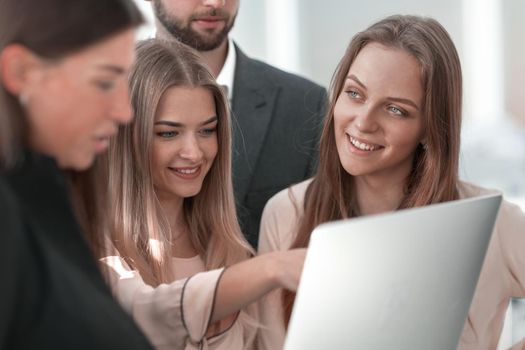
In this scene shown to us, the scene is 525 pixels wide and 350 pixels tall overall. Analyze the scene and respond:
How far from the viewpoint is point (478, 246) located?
1454 millimetres

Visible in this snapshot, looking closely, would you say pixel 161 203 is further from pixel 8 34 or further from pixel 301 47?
pixel 301 47

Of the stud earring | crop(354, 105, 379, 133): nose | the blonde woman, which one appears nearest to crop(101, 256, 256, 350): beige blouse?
the blonde woman

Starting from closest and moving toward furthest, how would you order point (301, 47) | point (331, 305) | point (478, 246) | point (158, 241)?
point (331, 305)
point (478, 246)
point (158, 241)
point (301, 47)

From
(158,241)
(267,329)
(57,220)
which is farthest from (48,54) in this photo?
(267,329)

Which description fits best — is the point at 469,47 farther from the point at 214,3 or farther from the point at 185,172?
the point at 185,172

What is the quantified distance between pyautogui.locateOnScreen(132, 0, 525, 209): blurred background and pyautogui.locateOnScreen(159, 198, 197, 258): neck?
231cm

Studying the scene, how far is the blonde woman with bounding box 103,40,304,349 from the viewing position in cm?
161

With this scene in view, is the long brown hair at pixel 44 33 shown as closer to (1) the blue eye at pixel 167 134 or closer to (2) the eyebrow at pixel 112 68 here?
(2) the eyebrow at pixel 112 68

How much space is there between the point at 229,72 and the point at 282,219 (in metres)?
0.68

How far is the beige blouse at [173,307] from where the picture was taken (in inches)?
61.2

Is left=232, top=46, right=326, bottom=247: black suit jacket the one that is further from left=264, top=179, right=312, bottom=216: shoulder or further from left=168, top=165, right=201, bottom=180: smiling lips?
left=168, top=165, right=201, bottom=180: smiling lips

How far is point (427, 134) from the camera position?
6.24 ft

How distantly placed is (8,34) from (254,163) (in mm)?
1455

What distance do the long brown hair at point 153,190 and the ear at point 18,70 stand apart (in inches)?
30.7
